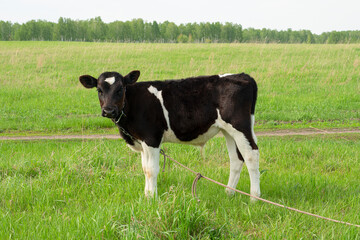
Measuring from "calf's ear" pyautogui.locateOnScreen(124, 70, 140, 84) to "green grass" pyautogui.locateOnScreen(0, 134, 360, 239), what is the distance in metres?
1.63

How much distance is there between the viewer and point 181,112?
5.61 meters

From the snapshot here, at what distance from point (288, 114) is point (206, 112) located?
750 cm

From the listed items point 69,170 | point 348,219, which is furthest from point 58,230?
point 348,219

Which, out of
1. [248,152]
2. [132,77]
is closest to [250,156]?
[248,152]

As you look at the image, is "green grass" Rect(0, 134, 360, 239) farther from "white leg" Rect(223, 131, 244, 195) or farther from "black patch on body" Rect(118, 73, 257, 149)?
"black patch on body" Rect(118, 73, 257, 149)

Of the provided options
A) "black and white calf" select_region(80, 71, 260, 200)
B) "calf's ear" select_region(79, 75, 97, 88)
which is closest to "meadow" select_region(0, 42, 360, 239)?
"black and white calf" select_region(80, 71, 260, 200)

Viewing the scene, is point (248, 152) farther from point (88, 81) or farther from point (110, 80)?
point (88, 81)

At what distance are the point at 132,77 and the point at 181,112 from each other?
3.14 feet

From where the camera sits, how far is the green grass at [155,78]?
11.8 m

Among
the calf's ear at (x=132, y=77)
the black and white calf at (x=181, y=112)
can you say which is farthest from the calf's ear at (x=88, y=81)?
the calf's ear at (x=132, y=77)

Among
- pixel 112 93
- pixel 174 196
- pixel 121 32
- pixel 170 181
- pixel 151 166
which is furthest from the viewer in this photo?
pixel 121 32

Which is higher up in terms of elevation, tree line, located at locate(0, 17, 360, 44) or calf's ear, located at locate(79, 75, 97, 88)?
tree line, located at locate(0, 17, 360, 44)

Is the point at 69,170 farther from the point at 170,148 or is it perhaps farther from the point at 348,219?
the point at 348,219

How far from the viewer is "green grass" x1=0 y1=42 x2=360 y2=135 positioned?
1179 cm
